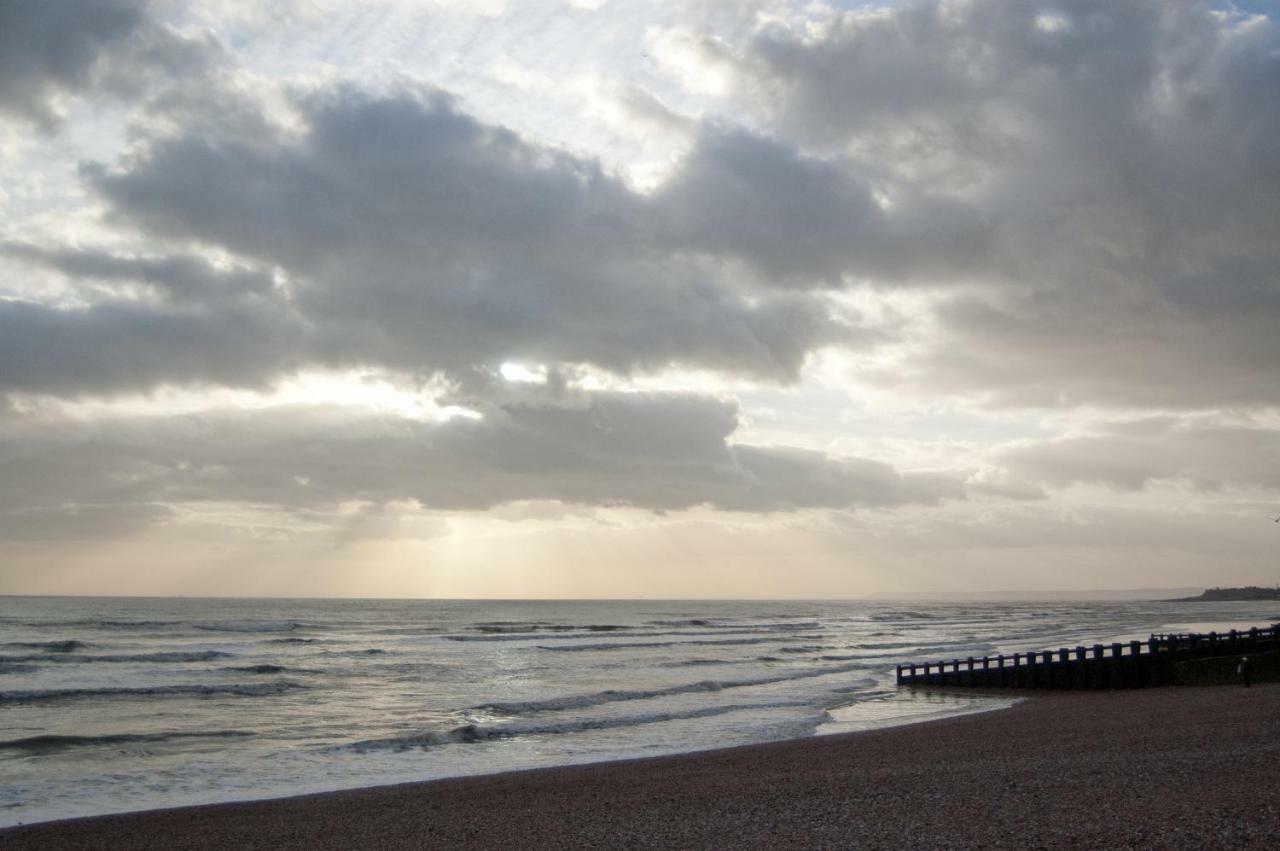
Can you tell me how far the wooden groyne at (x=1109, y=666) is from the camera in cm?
3181

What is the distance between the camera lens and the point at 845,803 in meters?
12.4

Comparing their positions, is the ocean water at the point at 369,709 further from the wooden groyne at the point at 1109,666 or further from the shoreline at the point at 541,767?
the wooden groyne at the point at 1109,666

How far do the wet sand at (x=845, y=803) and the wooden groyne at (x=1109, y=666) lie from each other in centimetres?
1247

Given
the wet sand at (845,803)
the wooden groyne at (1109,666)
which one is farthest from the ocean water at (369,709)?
the wet sand at (845,803)

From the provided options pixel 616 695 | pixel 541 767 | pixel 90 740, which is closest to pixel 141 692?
pixel 90 740

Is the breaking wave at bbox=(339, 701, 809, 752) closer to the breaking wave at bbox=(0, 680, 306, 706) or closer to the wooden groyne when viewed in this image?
the wooden groyne

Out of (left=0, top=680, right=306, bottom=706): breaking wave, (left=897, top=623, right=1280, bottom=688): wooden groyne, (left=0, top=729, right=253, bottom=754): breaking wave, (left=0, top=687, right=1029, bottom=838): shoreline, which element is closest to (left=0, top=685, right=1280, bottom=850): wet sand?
(left=0, top=687, right=1029, bottom=838): shoreline

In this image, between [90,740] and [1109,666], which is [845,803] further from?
[1109,666]

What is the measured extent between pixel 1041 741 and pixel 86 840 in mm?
15752

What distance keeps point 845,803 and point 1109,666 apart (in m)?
24.3

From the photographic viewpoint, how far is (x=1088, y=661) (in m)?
33.4

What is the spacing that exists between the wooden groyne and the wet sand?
40.9 feet

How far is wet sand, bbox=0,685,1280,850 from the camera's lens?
1009 cm

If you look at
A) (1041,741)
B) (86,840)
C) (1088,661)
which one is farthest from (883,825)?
(1088,661)
